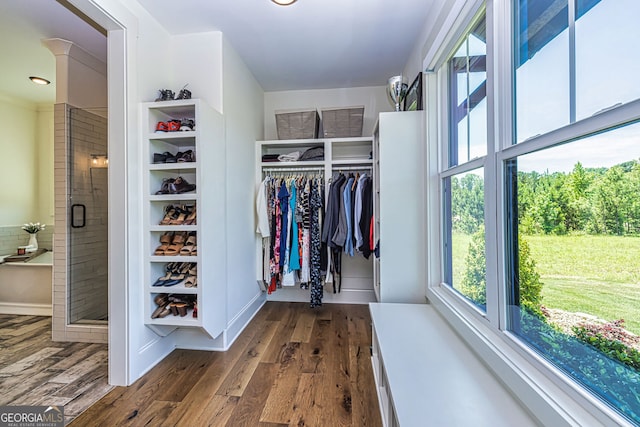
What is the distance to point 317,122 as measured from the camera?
311 centimetres

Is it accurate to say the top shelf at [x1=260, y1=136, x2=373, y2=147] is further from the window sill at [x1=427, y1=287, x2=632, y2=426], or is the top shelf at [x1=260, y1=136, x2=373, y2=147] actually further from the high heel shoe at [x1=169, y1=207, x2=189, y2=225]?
the window sill at [x1=427, y1=287, x2=632, y2=426]

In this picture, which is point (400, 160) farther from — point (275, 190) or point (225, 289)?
point (225, 289)

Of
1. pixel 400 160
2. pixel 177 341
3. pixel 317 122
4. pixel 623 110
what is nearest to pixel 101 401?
pixel 177 341

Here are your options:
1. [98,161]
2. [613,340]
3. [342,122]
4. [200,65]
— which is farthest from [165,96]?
[613,340]

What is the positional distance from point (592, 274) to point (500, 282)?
39 centimetres

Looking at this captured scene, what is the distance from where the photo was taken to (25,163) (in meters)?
3.74

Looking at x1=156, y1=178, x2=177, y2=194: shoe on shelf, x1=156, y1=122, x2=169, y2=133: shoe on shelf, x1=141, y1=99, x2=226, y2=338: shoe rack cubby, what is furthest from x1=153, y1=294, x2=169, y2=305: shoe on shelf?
x1=156, y1=122, x2=169, y2=133: shoe on shelf

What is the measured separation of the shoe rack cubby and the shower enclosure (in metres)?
1.02

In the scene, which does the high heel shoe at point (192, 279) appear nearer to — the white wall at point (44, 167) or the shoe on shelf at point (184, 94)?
the shoe on shelf at point (184, 94)

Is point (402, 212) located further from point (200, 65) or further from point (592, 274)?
point (200, 65)

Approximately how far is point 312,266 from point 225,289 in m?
0.93

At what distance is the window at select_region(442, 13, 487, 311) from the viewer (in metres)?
1.32

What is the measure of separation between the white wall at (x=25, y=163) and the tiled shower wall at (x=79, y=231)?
2.07m

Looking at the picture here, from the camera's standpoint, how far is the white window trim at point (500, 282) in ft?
2.31
